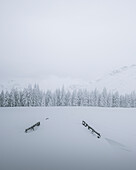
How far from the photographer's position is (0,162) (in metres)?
9.47

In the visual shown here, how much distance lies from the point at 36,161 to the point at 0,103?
7304cm

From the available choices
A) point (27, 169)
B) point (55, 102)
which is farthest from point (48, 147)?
point (55, 102)

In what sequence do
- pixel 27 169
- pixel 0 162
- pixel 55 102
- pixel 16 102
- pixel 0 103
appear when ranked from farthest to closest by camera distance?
pixel 55 102 → pixel 16 102 → pixel 0 103 → pixel 0 162 → pixel 27 169

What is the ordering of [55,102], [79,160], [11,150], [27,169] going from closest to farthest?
[27,169]
[79,160]
[11,150]
[55,102]

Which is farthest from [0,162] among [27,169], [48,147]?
[48,147]

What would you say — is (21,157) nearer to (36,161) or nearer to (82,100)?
(36,161)

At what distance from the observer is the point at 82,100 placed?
100500mm

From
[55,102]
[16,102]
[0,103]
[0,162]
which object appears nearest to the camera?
[0,162]

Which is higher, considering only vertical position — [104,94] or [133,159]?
[104,94]

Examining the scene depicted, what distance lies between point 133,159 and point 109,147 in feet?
8.02

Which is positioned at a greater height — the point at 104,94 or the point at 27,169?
the point at 104,94

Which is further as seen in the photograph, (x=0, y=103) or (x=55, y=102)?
(x=55, y=102)

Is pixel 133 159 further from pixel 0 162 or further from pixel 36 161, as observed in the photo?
pixel 0 162

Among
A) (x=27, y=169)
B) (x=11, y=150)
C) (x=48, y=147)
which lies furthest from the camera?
(x=48, y=147)
